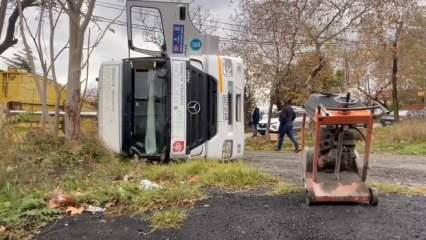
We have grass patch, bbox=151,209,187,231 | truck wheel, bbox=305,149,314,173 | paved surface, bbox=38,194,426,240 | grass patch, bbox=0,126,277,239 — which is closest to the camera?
paved surface, bbox=38,194,426,240

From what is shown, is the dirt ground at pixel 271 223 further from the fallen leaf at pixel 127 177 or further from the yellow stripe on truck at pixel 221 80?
the yellow stripe on truck at pixel 221 80

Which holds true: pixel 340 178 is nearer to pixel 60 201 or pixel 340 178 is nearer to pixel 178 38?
pixel 60 201

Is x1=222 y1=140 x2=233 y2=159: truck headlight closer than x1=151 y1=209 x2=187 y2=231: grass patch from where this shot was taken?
No

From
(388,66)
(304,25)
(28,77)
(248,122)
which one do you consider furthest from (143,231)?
(388,66)

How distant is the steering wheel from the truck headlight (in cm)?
533

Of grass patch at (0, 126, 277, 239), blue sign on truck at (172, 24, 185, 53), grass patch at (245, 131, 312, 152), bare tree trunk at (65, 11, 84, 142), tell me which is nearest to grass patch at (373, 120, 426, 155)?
grass patch at (245, 131, 312, 152)

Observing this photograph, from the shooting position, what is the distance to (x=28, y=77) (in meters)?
25.5

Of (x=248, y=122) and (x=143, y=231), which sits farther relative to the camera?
(x=248, y=122)

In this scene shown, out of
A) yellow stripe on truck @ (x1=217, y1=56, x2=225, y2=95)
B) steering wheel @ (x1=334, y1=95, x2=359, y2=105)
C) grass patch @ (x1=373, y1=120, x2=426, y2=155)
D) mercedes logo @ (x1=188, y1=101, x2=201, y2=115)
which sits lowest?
grass patch @ (x1=373, y1=120, x2=426, y2=155)

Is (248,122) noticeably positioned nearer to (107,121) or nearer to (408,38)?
(408,38)

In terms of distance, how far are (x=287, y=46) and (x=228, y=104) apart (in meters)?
12.2

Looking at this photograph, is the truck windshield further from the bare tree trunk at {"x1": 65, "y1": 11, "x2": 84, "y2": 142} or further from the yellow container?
the yellow container

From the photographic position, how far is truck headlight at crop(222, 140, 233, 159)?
11.8m

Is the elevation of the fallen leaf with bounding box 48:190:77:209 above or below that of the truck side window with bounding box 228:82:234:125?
below
